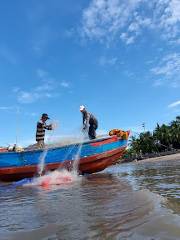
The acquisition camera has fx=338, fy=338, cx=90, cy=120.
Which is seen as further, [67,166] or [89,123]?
[89,123]

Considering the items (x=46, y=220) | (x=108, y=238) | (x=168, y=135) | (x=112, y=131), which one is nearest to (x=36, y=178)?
(x=112, y=131)

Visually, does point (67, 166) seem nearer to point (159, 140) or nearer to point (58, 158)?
point (58, 158)

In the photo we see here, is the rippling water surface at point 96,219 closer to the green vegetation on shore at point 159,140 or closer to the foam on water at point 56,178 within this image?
the foam on water at point 56,178

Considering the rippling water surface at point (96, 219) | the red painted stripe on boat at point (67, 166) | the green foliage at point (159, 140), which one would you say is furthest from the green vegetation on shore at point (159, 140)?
the rippling water surface at point (96, 219)

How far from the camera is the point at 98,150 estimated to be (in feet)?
42.9

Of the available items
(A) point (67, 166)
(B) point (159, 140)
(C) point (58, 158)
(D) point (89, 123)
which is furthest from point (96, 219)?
(B) point (159, 140)

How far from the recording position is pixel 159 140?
274 ft

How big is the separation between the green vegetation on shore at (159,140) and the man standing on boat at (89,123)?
65.6 metres

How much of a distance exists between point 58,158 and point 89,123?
1801mm

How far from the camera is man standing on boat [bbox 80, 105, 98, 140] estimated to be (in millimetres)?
13055

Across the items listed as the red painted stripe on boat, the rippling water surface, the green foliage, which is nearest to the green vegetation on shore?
the green foliage

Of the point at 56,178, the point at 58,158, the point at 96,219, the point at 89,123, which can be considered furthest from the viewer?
the point at 89,123

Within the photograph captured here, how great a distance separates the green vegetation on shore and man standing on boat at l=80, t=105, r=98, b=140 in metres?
65.6

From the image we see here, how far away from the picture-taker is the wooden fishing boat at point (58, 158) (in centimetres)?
1278
